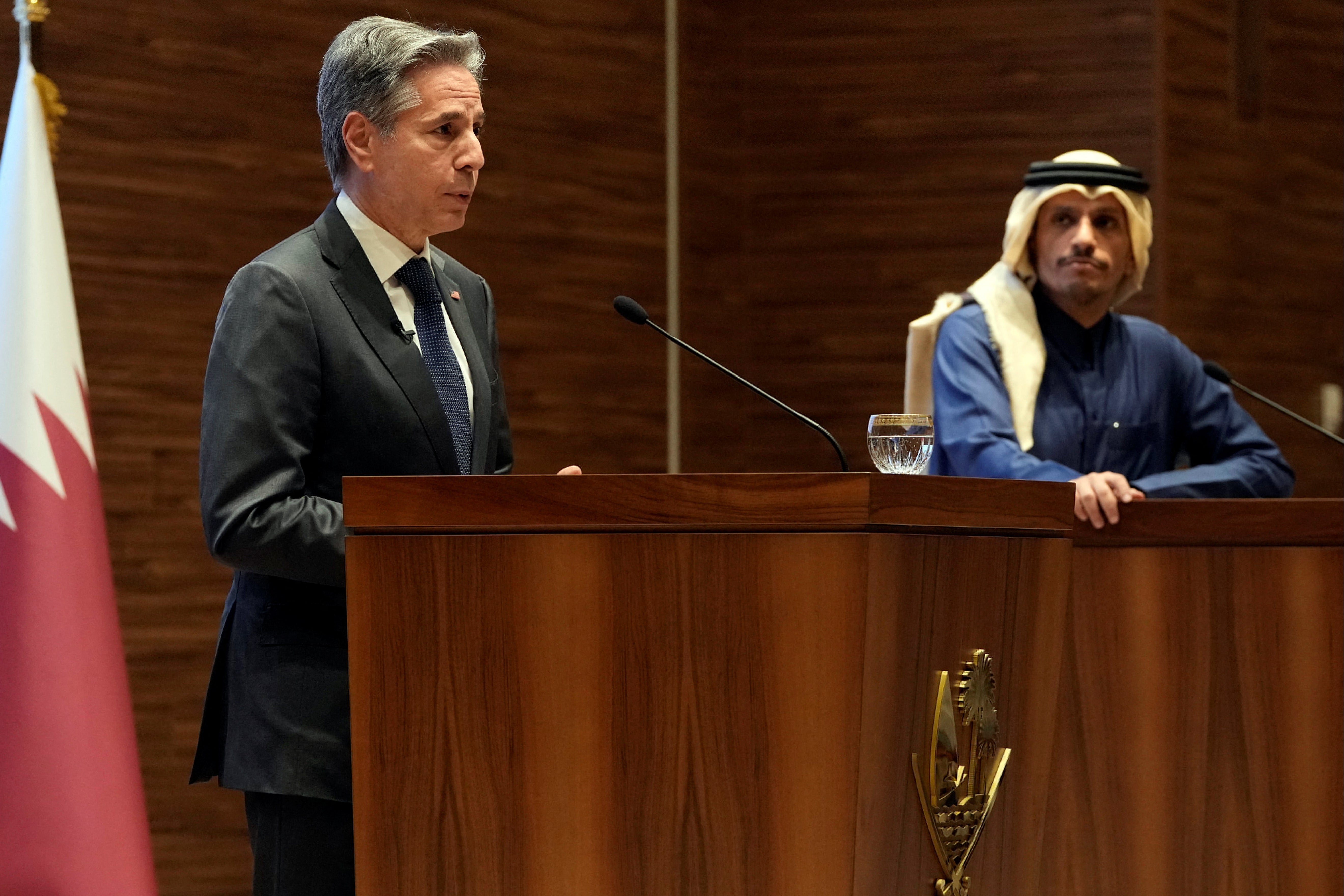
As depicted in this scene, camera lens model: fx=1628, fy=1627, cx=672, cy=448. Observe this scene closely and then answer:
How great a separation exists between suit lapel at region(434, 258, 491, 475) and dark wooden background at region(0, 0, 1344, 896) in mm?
1999

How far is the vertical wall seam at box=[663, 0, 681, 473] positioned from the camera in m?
4.86

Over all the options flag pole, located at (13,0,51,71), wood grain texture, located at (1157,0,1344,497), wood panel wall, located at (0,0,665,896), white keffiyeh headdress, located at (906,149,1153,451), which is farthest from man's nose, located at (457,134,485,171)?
wood grain texture, located at (1157,0,1344,497)

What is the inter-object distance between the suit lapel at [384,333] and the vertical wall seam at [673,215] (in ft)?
9.04

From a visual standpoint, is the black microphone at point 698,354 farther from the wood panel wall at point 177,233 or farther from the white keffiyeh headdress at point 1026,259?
the wood panel wall at point 177,233

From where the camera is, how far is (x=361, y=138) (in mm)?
2184

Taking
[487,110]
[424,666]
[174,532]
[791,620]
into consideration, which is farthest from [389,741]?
[487,110]

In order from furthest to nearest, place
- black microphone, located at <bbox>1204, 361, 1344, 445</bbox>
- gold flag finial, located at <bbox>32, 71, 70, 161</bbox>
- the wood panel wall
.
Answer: the wood panel wall
gold flag finial, located at <bbox>32, 71, 70, 161</bbox>
black microphone, located at <bbox>1204, 361, 1344, 445</bbox>

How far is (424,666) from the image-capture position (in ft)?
5.62

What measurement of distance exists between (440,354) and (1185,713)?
132 cm

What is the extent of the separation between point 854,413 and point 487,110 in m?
1.41

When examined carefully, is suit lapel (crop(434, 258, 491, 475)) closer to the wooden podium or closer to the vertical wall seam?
the wooden podium

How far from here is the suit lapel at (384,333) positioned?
80.6 inches

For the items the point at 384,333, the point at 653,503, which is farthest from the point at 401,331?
the point at 653,503

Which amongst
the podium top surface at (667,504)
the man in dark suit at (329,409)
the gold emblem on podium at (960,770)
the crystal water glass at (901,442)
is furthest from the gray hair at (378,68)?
Result: the gold emblem on podium at (960,770)
